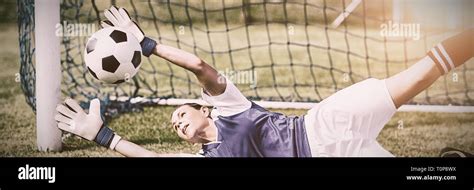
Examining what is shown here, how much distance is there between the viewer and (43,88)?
4699 mm

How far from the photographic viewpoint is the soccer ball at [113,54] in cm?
449

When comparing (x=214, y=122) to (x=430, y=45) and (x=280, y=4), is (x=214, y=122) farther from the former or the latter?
(x=430, y=45)

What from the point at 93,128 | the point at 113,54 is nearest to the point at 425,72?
the point at 113,54

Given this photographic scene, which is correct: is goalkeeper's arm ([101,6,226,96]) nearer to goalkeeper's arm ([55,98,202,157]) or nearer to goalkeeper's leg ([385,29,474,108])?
goalkeeper's arm ([55,98,202,157])

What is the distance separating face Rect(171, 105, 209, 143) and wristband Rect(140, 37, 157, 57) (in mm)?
290

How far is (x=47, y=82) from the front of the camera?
4.71 m

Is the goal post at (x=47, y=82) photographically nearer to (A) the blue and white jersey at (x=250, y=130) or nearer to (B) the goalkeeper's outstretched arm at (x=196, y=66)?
(B) the goalkeeper's outstretched arm at (x=196, y=66)

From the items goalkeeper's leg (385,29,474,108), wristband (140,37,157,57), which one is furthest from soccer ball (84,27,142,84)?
goalkeeper's leg (385,29,474,108)

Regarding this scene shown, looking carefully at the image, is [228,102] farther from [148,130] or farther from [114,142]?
[114,142]

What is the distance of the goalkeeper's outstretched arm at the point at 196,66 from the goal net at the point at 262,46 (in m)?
0.05

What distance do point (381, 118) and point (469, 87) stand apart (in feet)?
1.38

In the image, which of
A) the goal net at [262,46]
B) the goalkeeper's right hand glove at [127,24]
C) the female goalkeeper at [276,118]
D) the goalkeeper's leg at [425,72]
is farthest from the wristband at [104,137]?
the goalkeeper's leg at [425,72]

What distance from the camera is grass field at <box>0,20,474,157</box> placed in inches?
185

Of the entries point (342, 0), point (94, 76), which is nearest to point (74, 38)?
point (94, 76)
